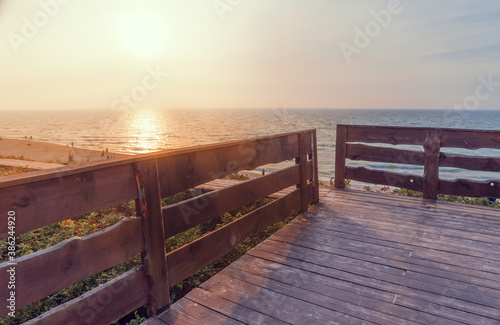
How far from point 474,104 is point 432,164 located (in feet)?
7.89

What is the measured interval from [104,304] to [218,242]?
1290mm

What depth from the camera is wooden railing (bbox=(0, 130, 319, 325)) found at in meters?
1.72

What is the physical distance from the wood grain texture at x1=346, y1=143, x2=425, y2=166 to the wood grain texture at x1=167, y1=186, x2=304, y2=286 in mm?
2334

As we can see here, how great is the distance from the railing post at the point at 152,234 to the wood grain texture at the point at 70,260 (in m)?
0.08

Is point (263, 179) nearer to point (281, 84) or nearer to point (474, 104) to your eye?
point (474, 104)

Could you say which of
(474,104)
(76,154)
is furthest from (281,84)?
(474,104)

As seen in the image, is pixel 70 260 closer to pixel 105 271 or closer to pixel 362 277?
pixel 105 271

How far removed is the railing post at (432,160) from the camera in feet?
18.3

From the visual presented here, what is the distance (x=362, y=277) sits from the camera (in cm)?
308

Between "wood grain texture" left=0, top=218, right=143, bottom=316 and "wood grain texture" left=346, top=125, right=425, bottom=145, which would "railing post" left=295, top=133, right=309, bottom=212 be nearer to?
"wood grain texture" left=346, top=125, right=425, bottom=145

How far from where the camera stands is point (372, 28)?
6289 mm

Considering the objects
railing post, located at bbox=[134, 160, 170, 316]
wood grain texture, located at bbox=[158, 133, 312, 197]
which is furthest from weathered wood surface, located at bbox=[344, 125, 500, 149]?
railing post, located at bbox=[134, 160, 170, 316]

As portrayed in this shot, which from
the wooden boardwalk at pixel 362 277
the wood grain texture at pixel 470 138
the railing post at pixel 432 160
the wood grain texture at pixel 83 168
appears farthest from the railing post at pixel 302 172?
the wood grain texture at pixel 470 138

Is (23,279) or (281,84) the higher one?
(281,84)
